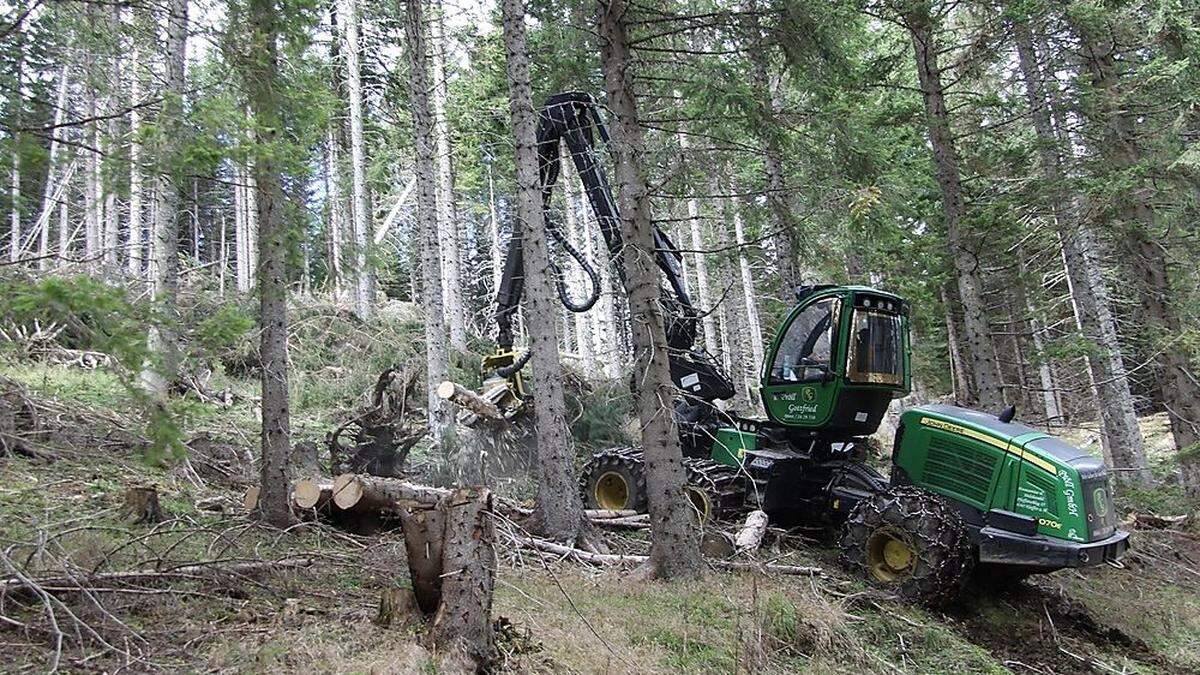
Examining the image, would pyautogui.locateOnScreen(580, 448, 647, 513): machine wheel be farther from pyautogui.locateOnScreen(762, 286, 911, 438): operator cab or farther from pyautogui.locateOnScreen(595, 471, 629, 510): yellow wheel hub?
pyautogui.locateOnScreen(762, 286, 911, 438): operator cab

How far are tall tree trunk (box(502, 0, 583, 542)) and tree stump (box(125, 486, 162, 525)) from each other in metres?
3.33

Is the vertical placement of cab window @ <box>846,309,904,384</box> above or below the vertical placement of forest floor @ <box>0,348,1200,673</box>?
above

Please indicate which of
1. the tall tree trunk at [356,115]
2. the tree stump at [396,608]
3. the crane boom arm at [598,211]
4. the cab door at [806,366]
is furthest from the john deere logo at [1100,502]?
the tall tree trunk at [356,115]

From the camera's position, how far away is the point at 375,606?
5297 mm

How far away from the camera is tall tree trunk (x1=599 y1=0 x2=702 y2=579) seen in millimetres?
6797

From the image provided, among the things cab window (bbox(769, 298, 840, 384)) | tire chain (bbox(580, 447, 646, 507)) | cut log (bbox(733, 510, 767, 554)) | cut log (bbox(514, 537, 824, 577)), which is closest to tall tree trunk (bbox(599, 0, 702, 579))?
cut log (bbox(514, 537, 824, 577))

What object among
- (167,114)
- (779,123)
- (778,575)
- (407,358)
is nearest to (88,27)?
(167,114)

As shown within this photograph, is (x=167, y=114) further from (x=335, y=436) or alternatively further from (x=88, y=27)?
(x=335, y=436)

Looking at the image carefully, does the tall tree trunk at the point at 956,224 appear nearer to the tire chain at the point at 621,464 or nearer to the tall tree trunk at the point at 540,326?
the tire chain at the point at 621,464

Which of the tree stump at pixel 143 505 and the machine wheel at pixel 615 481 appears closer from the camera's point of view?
the tree stump at pixel 143 505

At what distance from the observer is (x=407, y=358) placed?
15.2m

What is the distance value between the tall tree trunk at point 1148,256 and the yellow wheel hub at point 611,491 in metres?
7.69

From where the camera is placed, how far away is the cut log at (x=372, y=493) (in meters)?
7.45

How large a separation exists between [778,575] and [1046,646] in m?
2.25
